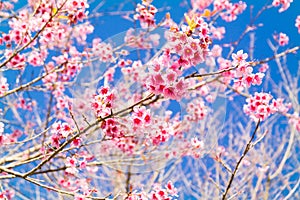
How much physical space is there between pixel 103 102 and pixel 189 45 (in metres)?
→ 0.64

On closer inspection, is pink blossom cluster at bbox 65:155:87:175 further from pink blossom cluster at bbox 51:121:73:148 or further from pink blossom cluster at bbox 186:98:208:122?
pink blossom cluster at bbox 186:98:208:122

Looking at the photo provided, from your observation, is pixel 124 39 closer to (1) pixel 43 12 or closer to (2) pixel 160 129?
(1) pixel 43 12

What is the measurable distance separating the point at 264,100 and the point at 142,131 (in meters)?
1.08

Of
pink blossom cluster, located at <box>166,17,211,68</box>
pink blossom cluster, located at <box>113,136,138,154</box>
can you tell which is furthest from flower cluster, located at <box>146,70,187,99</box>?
pink blossom cluster, located at <box>113,136,138,154</box>

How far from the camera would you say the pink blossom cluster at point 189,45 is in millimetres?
2117

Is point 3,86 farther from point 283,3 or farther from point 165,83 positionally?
point 283,3

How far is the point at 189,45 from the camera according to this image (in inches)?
83.4

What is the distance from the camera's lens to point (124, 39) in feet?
14.1

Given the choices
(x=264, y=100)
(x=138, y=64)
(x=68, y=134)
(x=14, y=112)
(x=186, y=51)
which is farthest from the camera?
(x=14, y=112)

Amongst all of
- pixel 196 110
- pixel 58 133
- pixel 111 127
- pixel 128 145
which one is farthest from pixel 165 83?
pixel 196 110

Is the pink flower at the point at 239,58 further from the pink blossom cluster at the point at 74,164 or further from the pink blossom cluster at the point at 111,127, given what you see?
the pink blossom cluster at the point at 74,164

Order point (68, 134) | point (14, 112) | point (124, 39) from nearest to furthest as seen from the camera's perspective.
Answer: point (68, 134), point (124, 39), point (14, 112)

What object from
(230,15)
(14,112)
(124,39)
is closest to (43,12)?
(124,39)

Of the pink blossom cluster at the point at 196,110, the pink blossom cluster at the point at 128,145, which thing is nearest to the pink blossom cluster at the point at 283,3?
the pink blossom cluster at the point at 196,110
